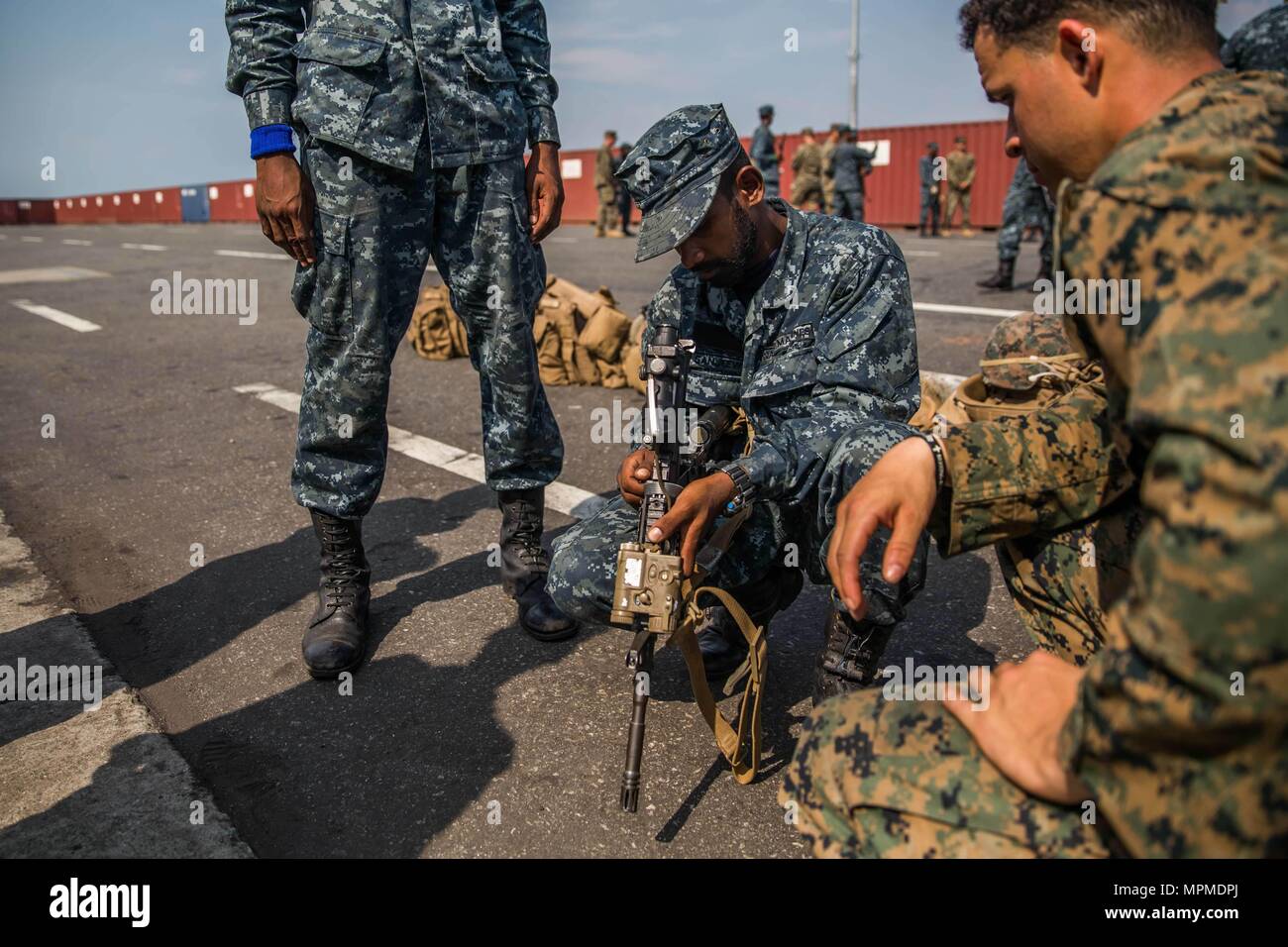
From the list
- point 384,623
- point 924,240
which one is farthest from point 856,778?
point 924,240

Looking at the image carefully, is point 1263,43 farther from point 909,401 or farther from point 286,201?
point 286,201

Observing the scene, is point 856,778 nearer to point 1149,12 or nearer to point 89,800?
point 1149,12

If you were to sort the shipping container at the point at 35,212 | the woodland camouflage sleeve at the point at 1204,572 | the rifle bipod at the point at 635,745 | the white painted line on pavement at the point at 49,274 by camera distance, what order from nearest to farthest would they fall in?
1. the woodland camouflage sleeve at the point at 1204,572
2. the rifle bipod at the point at 635,745
3. the white painted line on pavement at the point at 49,274
4. the shipping container at the point at 35,212

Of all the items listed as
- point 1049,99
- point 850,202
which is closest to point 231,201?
point 850,202

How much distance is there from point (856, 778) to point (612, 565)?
1.21 meters

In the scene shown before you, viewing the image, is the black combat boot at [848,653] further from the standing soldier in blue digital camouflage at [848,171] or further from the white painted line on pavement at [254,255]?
the white painted line on pavement at [254,255]

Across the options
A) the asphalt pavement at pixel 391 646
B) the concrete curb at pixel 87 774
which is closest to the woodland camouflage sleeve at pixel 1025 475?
the asphalt pavement at pixel 391 646

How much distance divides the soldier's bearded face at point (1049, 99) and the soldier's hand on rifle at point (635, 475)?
3.72 feet

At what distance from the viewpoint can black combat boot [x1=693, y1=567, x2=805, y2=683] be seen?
103 inches

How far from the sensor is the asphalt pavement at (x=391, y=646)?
6.89 ft

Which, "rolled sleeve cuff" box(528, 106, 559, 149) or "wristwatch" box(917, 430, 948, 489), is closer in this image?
"wristwatch" box(917, 430, 948, 489)

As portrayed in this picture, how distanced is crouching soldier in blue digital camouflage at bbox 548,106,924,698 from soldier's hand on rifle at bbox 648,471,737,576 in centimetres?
2

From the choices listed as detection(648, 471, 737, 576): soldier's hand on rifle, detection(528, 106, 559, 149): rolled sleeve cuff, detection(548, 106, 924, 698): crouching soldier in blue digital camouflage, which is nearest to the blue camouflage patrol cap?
detection(548, 106, 924, 698): crouching soldier in blue digital camouflage

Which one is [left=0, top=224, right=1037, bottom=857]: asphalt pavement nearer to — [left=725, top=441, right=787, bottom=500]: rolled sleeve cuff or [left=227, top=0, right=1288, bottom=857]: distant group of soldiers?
[left=227, top=0, right=1288, bottom=857]: distant group of soldiers
